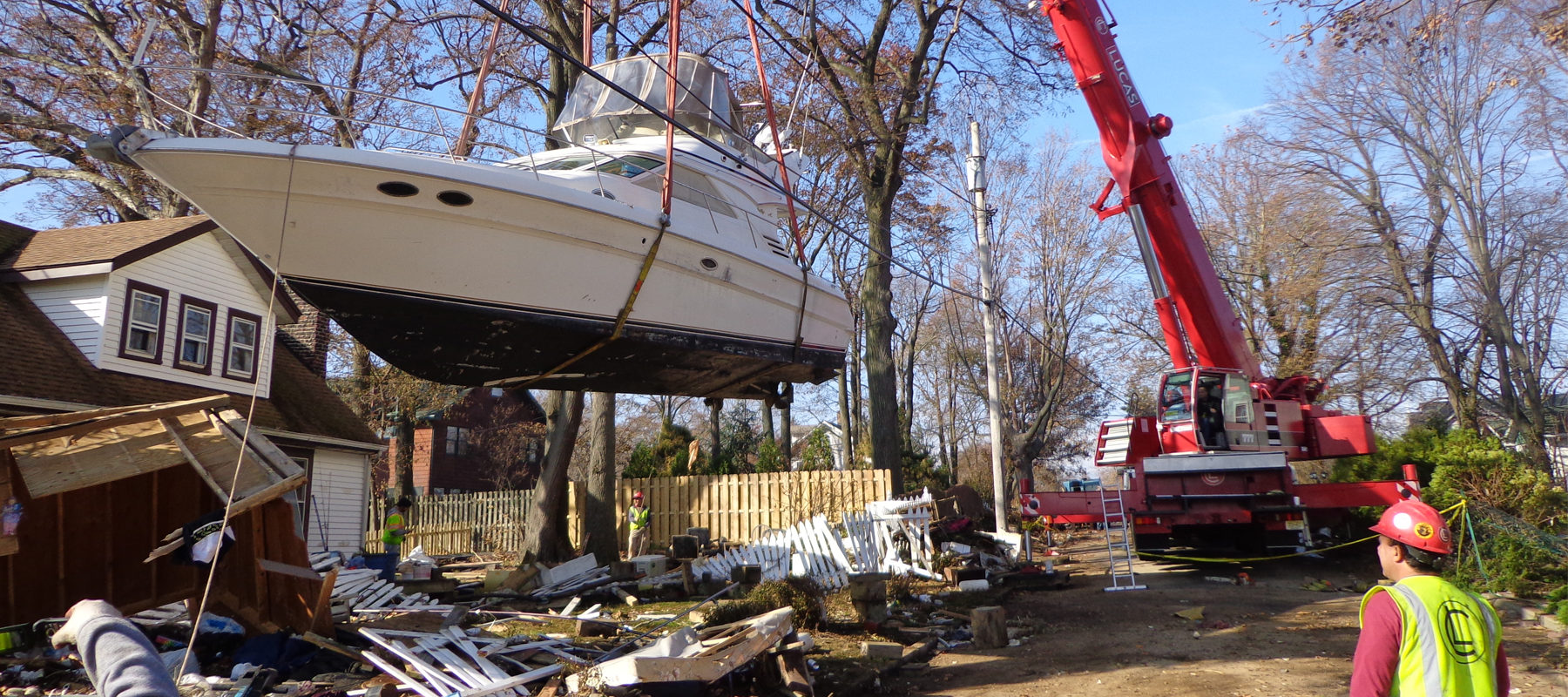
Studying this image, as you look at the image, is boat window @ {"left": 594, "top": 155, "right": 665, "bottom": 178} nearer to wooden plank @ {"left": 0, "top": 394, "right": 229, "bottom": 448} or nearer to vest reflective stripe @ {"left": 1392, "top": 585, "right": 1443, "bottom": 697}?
wooden plank @ {"left": 0, "top": 394, "right": 229, "bottom": 448}

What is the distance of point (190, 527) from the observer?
6109mm

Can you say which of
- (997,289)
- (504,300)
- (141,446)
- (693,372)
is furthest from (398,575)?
(997,289)

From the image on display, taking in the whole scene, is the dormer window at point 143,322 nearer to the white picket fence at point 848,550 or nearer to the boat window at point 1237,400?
the white picket fence at point 848,550

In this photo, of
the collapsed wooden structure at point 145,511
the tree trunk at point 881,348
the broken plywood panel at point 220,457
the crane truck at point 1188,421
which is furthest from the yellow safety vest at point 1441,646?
the tree trunk at point 881,348

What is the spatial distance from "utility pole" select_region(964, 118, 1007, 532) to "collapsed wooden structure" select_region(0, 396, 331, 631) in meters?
10.7

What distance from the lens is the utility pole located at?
15844mm

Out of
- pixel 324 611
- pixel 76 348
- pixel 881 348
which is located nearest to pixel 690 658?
pixel 324 611

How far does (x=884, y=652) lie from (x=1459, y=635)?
512cm

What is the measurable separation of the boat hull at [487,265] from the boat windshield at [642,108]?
4.60 ft

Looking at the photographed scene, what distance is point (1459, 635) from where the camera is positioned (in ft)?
9.44

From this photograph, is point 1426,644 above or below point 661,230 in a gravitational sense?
below

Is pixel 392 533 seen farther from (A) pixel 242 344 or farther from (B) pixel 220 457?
(B) pixel 220 457

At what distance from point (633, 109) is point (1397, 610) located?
735cm

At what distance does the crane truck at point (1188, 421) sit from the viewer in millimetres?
12492
